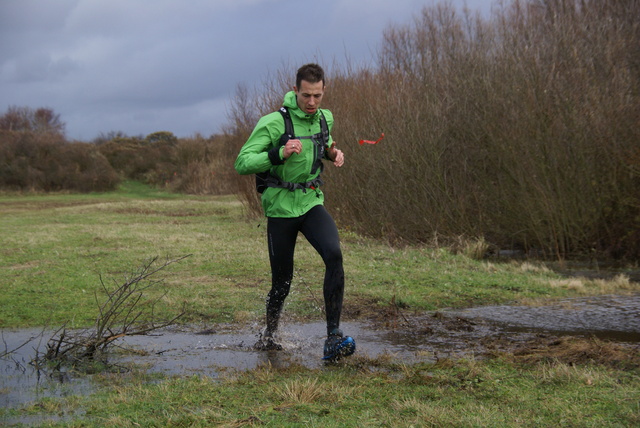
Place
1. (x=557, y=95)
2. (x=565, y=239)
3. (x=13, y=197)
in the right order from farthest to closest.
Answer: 1. (x=13, y=197)
2. (x=565, y=239)
3. (x=557, y=95)

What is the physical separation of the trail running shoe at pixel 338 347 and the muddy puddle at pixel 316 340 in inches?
4.5

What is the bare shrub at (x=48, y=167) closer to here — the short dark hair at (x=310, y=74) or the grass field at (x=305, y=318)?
the grass field at (x=305, y=318)

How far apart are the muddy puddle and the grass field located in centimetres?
32

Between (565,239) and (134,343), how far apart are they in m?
10.0

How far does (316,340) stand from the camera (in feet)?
21.4

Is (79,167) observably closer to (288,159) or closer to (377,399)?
(288,159)

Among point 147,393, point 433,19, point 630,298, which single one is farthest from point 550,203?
point 433,19

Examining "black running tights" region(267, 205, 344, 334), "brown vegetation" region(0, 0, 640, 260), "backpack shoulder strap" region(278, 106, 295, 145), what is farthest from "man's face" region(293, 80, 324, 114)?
"brown vegetation" region(0, 0, 640, 260)

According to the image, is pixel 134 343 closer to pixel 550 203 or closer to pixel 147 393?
pixel 147 393

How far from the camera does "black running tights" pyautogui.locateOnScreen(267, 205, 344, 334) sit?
18.5ft

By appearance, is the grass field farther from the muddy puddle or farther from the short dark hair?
the short dark hair

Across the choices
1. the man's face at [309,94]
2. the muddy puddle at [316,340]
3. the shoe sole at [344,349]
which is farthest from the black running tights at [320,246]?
the man's face at [309,94]

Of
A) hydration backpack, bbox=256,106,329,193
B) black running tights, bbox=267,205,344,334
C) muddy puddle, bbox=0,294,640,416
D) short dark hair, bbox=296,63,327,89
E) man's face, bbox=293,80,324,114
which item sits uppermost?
short dark hair, bbox=296,63,327,89

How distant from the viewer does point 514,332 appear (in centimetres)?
675
